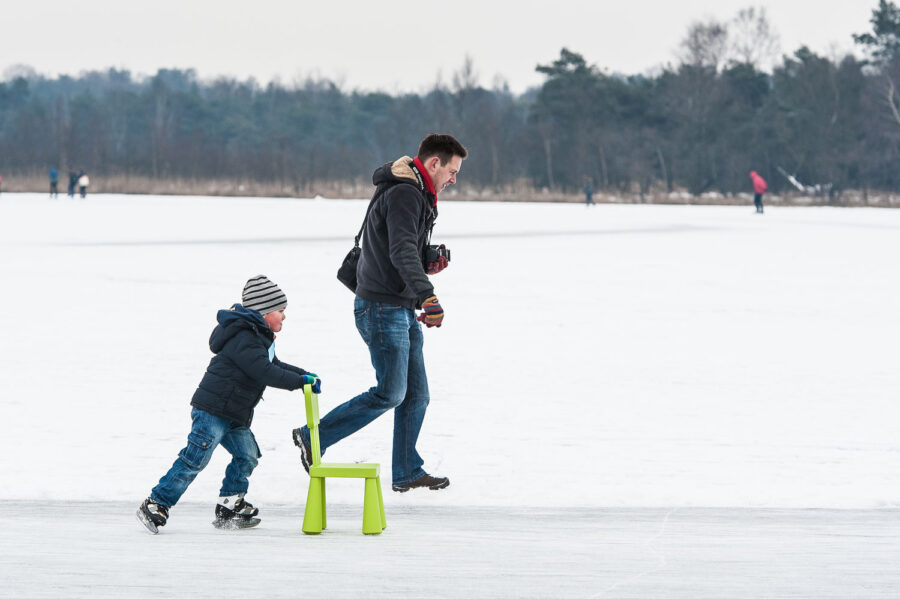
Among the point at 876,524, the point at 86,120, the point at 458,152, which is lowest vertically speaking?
the point at 876,524

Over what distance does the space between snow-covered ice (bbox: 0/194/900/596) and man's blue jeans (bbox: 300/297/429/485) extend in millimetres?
256

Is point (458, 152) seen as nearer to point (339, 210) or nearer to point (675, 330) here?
point (675, 330)

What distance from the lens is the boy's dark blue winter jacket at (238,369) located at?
432 cm

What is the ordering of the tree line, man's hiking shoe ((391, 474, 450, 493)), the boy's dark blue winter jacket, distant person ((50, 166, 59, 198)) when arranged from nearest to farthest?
the boy's dark blue winter jacket < man's hiking shoe ((391, 474, 450, 493)) < distant person ((50, 166, 59, 198)) < the tree line

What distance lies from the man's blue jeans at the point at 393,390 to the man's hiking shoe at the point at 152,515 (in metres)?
0.78

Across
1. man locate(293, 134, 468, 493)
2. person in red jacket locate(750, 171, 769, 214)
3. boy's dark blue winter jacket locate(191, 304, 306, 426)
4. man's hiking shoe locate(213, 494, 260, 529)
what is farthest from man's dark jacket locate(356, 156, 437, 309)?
person in red jacket locate(750, 171, 769, 214)

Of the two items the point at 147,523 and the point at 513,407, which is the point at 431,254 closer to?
the point at 147,523

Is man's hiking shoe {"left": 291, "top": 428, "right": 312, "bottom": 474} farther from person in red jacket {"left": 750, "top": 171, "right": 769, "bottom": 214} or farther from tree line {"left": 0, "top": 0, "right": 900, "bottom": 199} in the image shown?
tree line {"left": 0, "top": 0, "right": 900, "bottom": 199}

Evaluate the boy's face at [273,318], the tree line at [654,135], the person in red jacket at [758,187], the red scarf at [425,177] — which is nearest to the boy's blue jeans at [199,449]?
the boy's face at [273,318]

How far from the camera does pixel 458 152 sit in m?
5.04

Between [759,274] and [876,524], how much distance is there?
11578 millimetres

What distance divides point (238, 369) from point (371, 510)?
730 millimetres

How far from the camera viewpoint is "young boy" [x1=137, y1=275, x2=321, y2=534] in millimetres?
4336

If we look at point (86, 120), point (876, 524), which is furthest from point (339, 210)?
point (86, 120)
